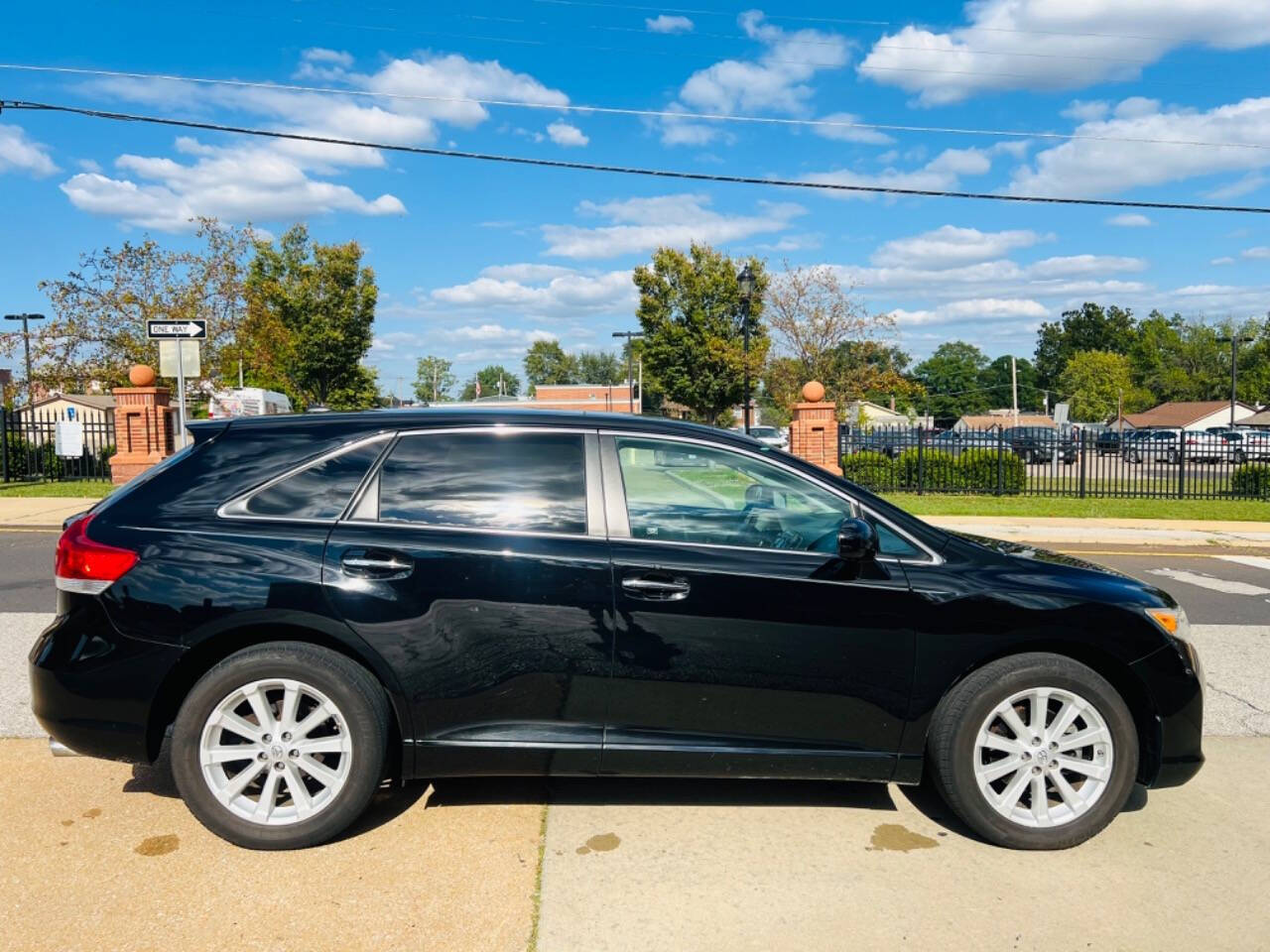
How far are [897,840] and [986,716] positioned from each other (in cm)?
62

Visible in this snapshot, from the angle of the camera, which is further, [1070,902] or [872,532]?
[872,532]

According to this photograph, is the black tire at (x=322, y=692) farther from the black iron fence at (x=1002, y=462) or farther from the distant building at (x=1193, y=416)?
the distant building at (x=1193, y=416)

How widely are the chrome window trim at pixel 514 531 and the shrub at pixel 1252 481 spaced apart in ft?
71.4

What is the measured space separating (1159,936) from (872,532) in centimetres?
162

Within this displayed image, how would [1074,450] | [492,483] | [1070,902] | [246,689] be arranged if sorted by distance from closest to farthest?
[1070,902]
[246,689]
[492,483]
[1074,450]

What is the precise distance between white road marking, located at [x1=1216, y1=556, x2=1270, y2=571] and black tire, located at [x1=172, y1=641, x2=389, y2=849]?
11670mm

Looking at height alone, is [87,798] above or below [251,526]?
below

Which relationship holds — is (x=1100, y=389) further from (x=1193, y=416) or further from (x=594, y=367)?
(x=594, y=367)

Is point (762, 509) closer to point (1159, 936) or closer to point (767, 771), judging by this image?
point (767, 771)

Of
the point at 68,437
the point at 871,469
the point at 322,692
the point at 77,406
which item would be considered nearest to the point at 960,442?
the point at 871,469

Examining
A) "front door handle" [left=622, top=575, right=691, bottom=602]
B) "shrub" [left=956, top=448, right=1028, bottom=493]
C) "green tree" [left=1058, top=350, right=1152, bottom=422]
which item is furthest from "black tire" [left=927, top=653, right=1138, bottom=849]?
"green tree" [left=1058, top=350, right=1152, bottom=422]

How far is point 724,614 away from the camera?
353 cm

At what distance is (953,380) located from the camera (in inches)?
6201

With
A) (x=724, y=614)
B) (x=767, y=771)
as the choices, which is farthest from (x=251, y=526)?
(x=767, y=771)
